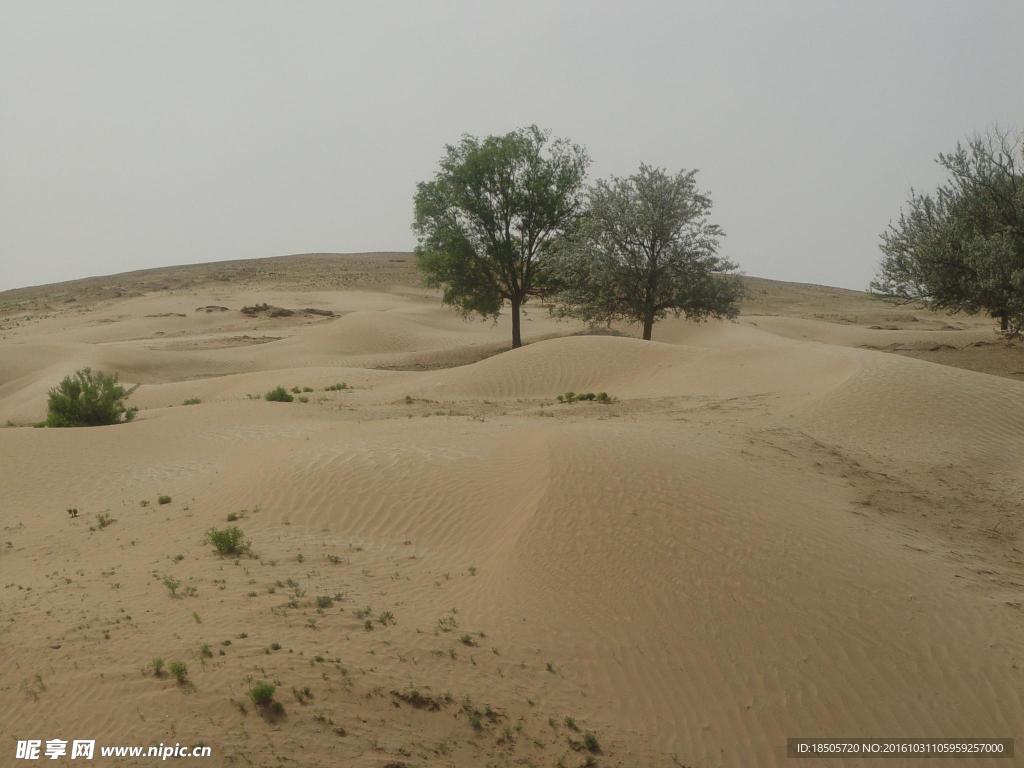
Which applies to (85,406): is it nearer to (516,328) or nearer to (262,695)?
(262,695)

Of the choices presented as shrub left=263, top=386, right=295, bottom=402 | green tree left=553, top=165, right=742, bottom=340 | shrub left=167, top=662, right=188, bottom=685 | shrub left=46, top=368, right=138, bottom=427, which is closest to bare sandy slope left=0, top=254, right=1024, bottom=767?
shrub left=167, top=662, right=188, bottom=685

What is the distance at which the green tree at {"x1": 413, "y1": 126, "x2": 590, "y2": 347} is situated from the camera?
30.3 meters

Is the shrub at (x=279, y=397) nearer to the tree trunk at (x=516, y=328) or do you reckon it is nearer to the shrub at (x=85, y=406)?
the shrub at (x=85, y=406)

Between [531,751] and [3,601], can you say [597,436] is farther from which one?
[3,601]

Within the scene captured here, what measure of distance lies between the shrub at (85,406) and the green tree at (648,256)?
15.4 meters

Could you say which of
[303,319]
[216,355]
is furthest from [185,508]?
[303,319]

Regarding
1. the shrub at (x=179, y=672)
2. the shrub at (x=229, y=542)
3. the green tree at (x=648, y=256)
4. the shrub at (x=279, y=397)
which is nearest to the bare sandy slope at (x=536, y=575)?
the shrub at (x=179, y=672)

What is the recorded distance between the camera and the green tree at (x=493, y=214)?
3033cm

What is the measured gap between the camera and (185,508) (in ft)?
33.3

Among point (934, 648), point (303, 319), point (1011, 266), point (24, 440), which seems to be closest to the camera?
point (934, 648)

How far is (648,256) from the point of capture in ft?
89.4

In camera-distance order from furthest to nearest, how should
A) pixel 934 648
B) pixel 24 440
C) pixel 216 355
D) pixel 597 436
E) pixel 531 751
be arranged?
pixel 216 355, pixel 24 440, pixel 597 436, pixel 934 648, pixel 531 751

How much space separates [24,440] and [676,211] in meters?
20.1

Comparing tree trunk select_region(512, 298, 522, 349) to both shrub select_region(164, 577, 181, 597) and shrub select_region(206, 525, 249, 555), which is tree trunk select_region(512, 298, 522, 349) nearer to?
shrub select_region(206, 525, 249, 555)
